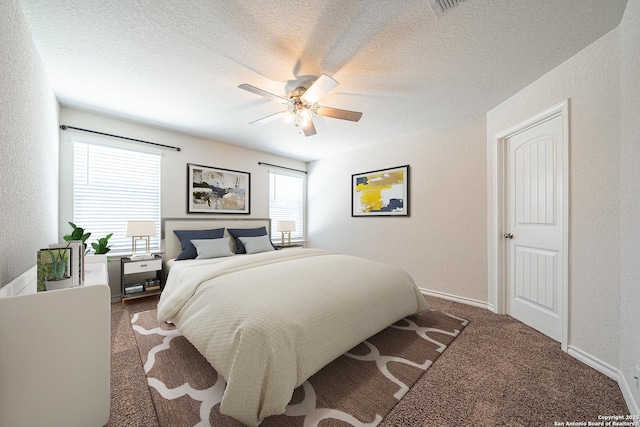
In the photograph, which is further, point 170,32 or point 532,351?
point 532,351

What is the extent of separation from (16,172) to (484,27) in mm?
3126

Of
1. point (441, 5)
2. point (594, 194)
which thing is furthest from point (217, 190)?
point (594, 194)

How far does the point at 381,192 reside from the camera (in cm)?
394

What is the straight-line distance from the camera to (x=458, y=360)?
178cm

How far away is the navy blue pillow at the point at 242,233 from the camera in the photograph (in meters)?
3.78

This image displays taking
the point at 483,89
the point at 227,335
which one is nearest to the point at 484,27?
the point at 483,89

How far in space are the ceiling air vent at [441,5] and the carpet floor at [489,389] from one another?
7.66 ft

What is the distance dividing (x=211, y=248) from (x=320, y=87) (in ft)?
8.37

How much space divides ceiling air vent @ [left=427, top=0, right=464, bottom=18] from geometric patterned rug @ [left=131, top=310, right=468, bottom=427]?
2.34 m

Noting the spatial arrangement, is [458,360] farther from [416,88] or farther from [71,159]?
[71,159]

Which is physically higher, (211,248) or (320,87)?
(320,87)

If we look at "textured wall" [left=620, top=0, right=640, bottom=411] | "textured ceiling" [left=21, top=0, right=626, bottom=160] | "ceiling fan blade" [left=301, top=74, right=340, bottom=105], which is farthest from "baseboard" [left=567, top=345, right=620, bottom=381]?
"ceiling fan blade" [left=301, top=74, right=340, bottom=105]

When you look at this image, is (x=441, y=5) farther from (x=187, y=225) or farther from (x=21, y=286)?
(x=187, y=225)

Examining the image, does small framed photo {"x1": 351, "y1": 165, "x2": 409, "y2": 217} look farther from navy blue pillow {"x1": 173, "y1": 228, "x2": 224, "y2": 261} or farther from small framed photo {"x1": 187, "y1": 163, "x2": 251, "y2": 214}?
navy blue pillow {"x1": 173, "y1": 228, "x2": 224, "y2": 261}
